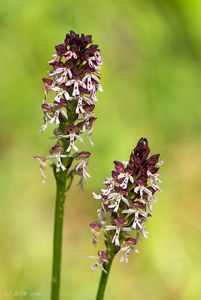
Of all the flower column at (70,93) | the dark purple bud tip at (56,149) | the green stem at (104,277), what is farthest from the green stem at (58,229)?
the green stem at (104,277)

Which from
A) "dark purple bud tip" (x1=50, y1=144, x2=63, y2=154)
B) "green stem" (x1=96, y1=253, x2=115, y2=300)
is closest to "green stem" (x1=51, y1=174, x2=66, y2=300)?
"dark purple bud tip" (x1=50, y1=144, x2=63, y2=154)

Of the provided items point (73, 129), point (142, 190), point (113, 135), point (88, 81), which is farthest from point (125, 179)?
point (113, 135)

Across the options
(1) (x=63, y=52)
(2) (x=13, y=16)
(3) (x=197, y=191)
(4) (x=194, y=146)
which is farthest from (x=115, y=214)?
(2) (x=13, y=16)

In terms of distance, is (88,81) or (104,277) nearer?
(88,81)

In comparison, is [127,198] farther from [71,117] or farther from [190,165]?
[190,165]

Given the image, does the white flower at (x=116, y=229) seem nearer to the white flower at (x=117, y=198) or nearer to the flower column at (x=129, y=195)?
the flower column at (x=129, y=195)

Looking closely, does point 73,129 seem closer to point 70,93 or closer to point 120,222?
point 70,93

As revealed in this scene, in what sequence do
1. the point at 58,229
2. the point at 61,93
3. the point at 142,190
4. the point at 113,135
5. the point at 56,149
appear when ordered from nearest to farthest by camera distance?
the point at 142,190, the point at 61,93, the point at 56,149, the point at 58,229, the point at 113,135

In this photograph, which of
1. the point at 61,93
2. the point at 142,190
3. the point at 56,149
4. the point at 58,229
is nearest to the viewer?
the point at 142,190
